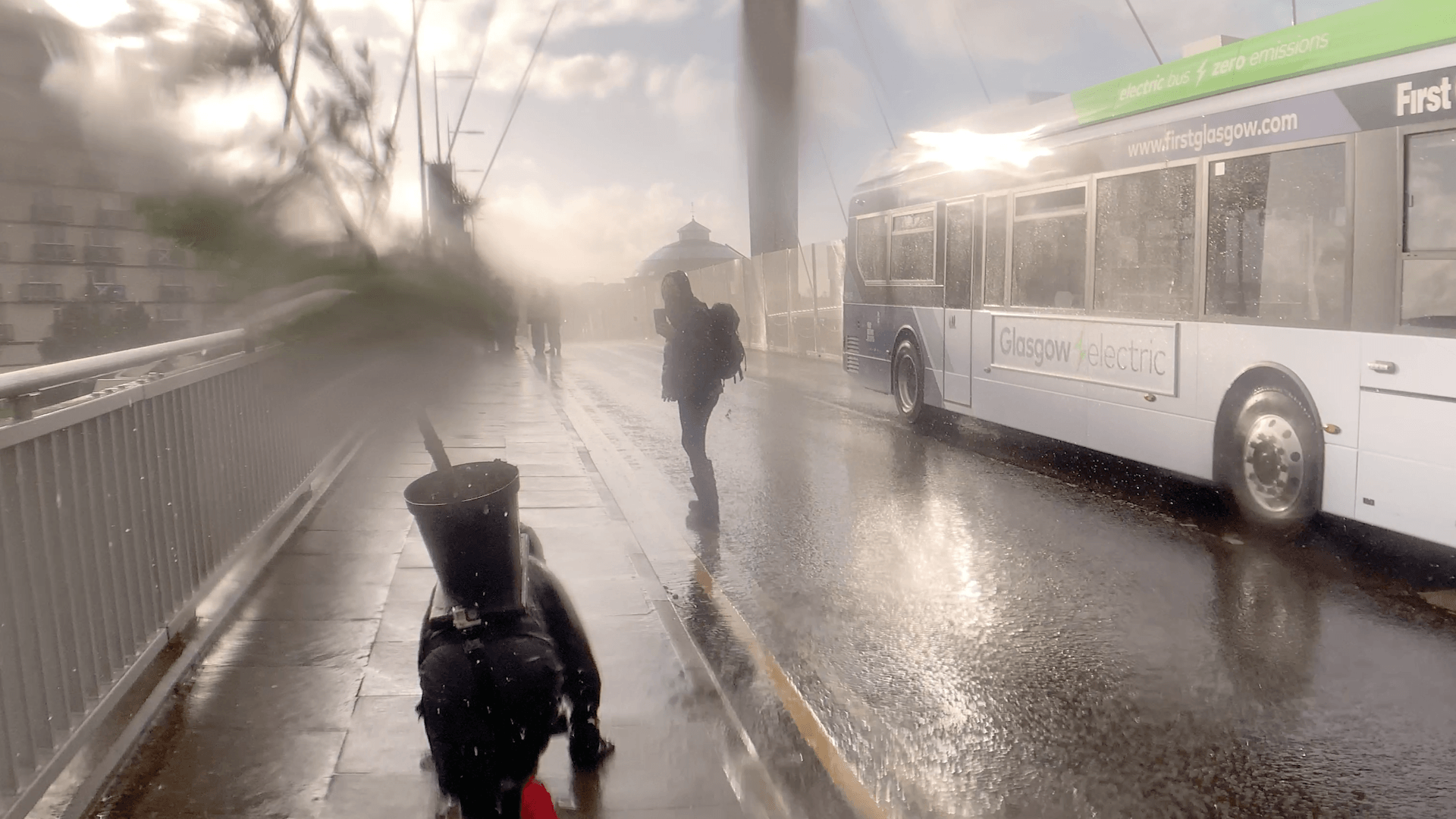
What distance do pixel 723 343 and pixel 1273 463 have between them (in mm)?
3770

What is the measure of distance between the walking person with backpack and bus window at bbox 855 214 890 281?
21.0 feet

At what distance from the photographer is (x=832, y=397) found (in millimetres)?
17422

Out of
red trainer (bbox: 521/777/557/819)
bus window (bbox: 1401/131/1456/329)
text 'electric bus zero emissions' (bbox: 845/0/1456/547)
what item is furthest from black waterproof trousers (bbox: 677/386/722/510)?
red trainer (bbox: 521/777/557/819)

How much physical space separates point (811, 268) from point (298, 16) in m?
25.7

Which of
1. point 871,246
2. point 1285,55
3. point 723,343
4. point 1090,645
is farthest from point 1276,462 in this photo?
point 871,246

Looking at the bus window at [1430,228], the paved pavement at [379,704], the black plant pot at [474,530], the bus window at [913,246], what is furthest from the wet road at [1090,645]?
the bus window at [913,246]

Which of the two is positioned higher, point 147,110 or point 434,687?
point 147,110

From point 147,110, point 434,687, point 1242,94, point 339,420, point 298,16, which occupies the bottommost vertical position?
point 434,687

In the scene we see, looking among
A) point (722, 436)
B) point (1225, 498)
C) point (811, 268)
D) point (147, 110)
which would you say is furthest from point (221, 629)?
point (811, 268)

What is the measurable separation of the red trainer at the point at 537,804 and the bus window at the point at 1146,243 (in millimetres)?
6887

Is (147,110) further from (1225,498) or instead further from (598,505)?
(1225,498)

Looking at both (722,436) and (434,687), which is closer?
(434,687)

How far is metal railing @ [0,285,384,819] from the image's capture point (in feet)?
7.47

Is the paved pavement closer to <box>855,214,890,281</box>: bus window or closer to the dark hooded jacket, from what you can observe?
the dark hooded jacket
